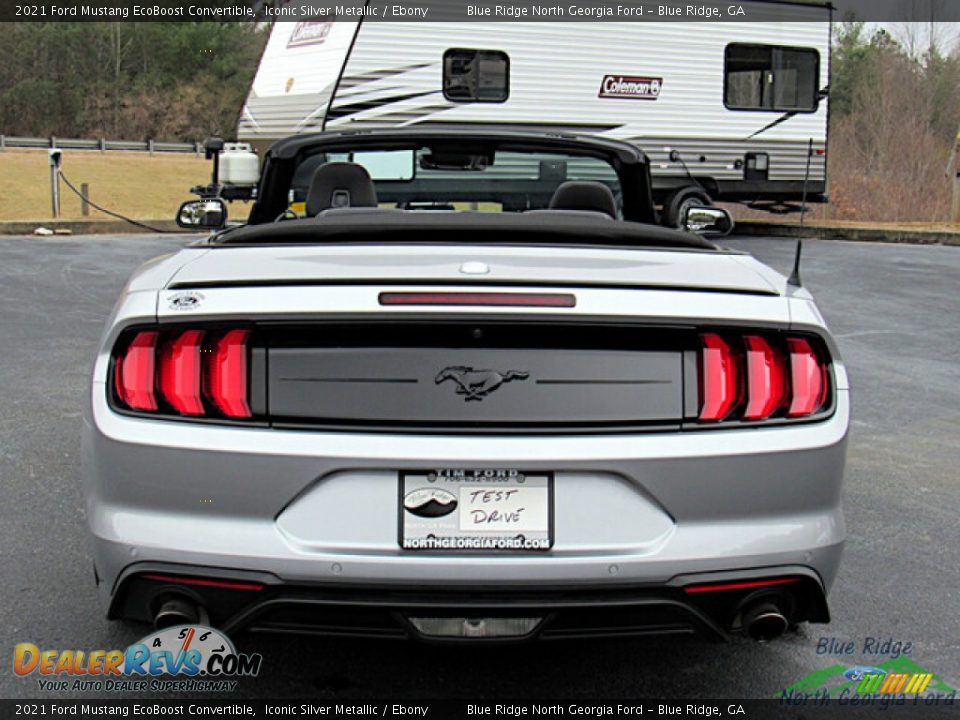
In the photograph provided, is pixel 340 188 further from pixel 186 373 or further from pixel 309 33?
pixel 309 33

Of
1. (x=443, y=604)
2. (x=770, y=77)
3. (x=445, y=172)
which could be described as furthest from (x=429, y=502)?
(x=770, y=77)

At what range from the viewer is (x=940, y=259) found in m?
15.1

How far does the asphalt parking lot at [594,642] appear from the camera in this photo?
3.02 m

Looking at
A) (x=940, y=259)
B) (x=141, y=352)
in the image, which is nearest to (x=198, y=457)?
(x=141, y=352)

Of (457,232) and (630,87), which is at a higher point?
(630,87)

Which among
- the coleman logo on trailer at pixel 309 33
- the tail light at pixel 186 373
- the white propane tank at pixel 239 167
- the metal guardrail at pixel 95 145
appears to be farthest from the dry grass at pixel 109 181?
the tail light at pixel 186 373

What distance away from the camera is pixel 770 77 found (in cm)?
1875

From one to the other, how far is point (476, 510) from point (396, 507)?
6.9 inches

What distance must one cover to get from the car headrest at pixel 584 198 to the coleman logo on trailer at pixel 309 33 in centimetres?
1260

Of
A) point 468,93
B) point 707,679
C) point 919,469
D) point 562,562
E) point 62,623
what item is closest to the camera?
point 562,562

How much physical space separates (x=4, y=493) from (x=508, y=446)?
3.04 m

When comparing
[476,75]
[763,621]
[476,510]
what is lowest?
[763,621]

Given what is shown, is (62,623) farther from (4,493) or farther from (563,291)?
(563,291)

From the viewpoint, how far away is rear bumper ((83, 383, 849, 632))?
94.8 inches
